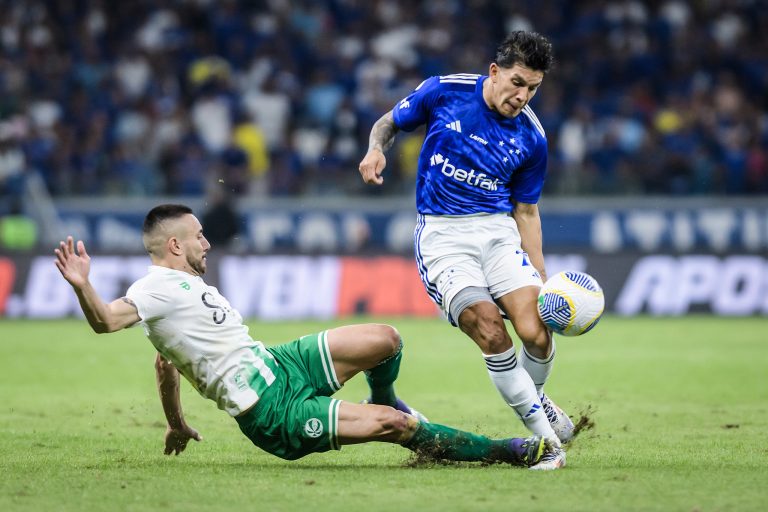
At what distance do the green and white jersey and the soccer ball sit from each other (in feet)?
5.30

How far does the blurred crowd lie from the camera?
69.4ft

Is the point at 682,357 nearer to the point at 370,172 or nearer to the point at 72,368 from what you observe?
the point at 72,368

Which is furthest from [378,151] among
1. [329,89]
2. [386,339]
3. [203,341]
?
[329,89]

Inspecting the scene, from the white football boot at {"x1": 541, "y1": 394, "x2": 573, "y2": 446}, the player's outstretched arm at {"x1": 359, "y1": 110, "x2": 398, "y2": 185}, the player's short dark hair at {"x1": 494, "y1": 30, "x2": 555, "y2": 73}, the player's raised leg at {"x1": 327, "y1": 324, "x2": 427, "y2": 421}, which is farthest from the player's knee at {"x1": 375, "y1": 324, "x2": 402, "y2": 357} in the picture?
the player's short dark hair at {"x1": 494, "y1": 30, "x2": 555, "y2": 73}

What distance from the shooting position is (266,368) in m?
6.67

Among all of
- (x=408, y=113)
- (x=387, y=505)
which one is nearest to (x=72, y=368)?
(x=408, y=113)

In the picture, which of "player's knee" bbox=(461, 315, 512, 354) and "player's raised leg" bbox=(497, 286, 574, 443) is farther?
"player's raised leg" bbox=(497, 286, 574, 443)

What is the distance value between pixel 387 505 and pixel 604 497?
1061 mm

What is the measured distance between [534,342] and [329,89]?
632 inches

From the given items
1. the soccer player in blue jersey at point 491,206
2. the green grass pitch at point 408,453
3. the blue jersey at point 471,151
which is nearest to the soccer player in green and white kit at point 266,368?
the green grass pitch at point 408,453

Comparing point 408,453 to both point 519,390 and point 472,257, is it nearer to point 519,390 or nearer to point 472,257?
point 519,390

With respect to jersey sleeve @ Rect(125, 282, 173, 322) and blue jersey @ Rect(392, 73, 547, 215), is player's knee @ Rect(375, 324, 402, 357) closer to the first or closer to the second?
blue jersey @ Rect(392, 73, 547, 215)

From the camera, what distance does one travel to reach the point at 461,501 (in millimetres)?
5598

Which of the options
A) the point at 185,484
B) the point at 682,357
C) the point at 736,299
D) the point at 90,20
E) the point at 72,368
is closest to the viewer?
the point at 185,484
